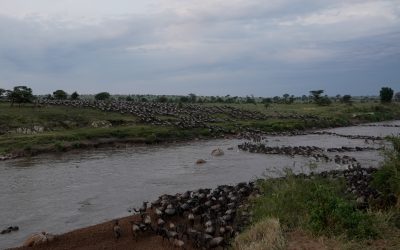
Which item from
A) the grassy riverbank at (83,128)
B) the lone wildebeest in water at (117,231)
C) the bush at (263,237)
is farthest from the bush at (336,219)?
the grassy riverbank at (83,128)

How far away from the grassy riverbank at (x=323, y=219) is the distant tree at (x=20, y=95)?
145 ft

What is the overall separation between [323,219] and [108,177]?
61.0 feet

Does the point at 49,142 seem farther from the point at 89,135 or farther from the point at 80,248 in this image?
the point at 80,248

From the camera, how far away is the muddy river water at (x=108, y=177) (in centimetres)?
2041

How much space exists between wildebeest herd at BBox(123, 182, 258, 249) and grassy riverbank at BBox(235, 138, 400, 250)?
972mm

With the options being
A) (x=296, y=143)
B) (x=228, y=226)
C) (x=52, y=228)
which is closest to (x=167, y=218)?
(x=228, y=226)

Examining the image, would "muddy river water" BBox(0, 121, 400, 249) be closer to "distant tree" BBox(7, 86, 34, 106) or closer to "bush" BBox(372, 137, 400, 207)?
"bush" BBox(372, 137, 400, 207)

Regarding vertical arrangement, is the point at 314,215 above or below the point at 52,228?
above

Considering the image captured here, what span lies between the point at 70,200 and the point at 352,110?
211ft

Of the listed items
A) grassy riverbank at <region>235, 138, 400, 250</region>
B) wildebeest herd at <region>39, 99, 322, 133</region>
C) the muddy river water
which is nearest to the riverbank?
grassy riverbank at <region>235, 138, 400, 250</region>

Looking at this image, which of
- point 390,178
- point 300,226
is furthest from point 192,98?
point 300,226

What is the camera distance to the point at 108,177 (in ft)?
95.6

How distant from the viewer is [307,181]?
15672mm

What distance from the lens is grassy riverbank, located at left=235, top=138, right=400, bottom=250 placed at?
12.0 m
